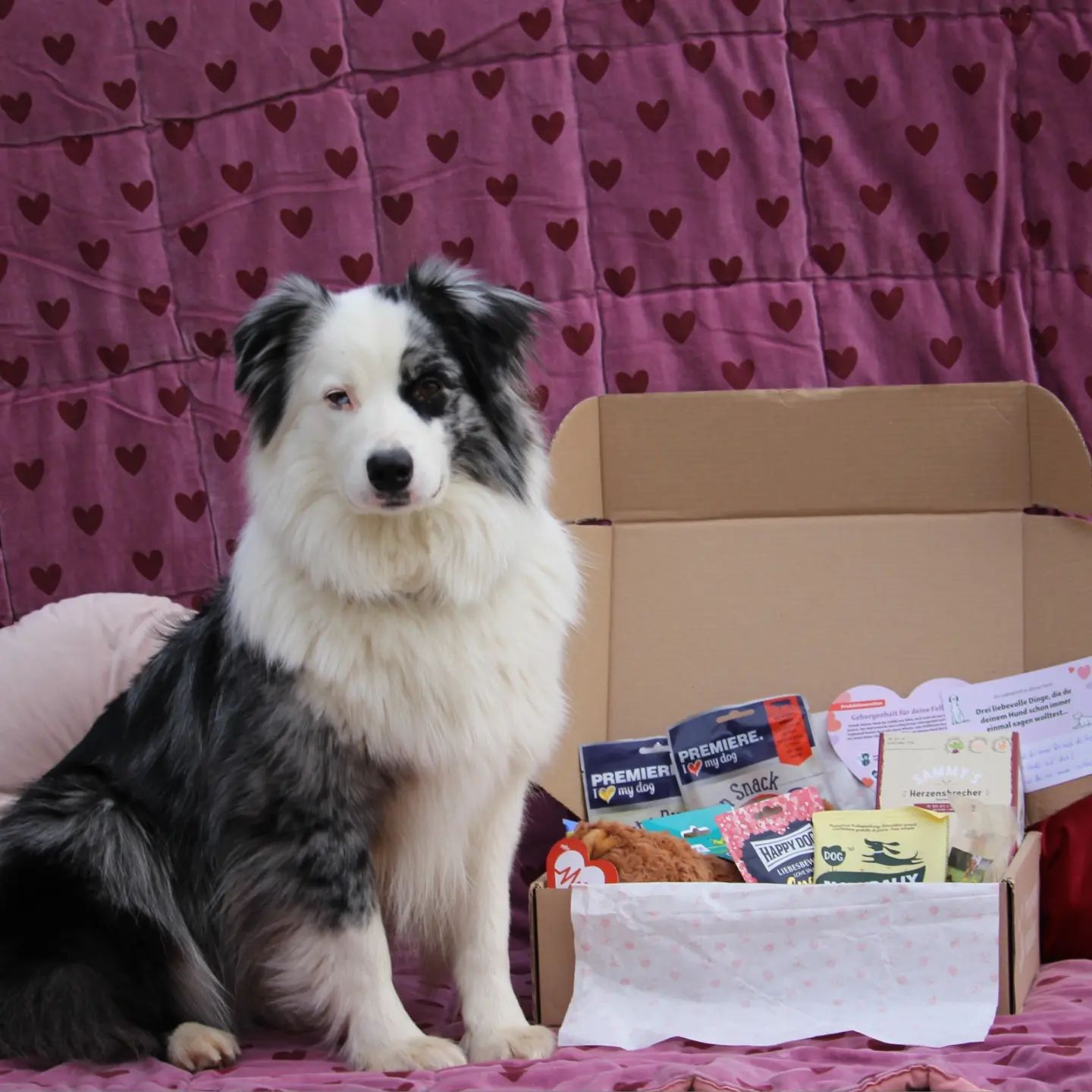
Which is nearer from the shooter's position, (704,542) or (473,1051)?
(473,1051)

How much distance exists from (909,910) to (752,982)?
222 millimetres

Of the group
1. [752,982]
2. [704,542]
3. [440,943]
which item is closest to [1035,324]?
[704,542]

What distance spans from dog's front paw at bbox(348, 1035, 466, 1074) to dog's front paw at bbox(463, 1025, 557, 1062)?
0.03m

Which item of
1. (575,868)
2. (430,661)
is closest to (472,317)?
(430,661)

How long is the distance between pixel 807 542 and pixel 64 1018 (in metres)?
1.45

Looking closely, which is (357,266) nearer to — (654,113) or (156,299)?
(156,299)

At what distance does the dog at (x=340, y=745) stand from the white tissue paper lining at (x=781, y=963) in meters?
0.13

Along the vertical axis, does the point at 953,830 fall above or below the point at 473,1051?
above

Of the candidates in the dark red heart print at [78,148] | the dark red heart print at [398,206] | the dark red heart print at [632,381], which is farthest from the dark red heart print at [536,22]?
the dark red heart print at [78,148]

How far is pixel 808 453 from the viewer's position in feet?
7.78

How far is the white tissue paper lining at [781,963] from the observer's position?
1.60 meters

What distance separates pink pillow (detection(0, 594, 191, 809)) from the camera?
2.29 metres

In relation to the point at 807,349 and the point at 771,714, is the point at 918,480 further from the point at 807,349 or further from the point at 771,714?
the point at 771,714

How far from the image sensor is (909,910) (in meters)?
1.62
